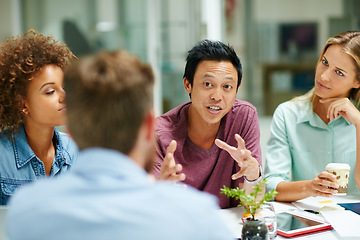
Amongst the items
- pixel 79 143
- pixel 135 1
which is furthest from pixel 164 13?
pixel 79 143

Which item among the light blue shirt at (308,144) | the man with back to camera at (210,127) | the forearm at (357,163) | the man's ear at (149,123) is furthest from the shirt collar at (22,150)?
the forearm at (357,163)

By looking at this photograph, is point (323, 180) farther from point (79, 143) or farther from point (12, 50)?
point (12, 50)

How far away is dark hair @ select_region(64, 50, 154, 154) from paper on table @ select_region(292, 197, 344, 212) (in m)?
1.19

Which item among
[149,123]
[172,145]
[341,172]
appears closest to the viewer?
[149,123]

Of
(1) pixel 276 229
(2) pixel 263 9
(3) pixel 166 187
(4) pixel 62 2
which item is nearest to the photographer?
(3) pixel 166 187

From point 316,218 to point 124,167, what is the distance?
1109 mm

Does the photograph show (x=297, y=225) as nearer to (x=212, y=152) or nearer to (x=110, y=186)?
(x=212, y=152)

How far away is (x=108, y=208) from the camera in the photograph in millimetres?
679

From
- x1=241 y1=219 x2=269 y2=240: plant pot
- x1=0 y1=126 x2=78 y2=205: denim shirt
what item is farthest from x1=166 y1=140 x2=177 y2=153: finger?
x1=0 y1=126 x2=78 y2=205: denim shirt

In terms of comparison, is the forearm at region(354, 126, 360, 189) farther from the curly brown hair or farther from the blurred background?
the blurred background

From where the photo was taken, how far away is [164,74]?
4.86 meters

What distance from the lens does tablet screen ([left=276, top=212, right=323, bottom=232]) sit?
147 cm

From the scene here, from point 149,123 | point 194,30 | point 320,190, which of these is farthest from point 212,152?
point 194,30

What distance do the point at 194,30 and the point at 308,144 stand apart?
2.71 metres
